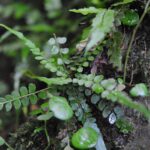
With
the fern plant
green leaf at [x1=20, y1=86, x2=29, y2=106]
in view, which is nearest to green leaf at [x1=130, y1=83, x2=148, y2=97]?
the fern plant

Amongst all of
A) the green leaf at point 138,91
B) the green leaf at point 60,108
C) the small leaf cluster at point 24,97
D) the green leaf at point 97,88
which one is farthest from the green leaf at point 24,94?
the green leaf at point 138,91

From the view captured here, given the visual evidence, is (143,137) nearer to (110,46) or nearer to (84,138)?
(84,138)

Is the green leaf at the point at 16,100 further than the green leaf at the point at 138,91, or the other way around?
the green leaf at the point at 16,100

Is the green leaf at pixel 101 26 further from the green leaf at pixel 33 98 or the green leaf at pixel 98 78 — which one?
the green leaf at pixel 33 98

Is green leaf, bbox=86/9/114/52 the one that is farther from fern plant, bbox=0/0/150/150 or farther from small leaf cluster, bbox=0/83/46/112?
small leaf cluster, bbox=0/83/46/112

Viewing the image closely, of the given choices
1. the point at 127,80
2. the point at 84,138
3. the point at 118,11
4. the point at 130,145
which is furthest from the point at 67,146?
the point at 118,11

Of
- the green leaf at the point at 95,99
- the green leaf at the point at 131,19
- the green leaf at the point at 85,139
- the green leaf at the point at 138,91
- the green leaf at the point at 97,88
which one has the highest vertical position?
the green leaf at the point at 131,19

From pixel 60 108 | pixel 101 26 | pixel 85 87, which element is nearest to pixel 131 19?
pixel 101 26
